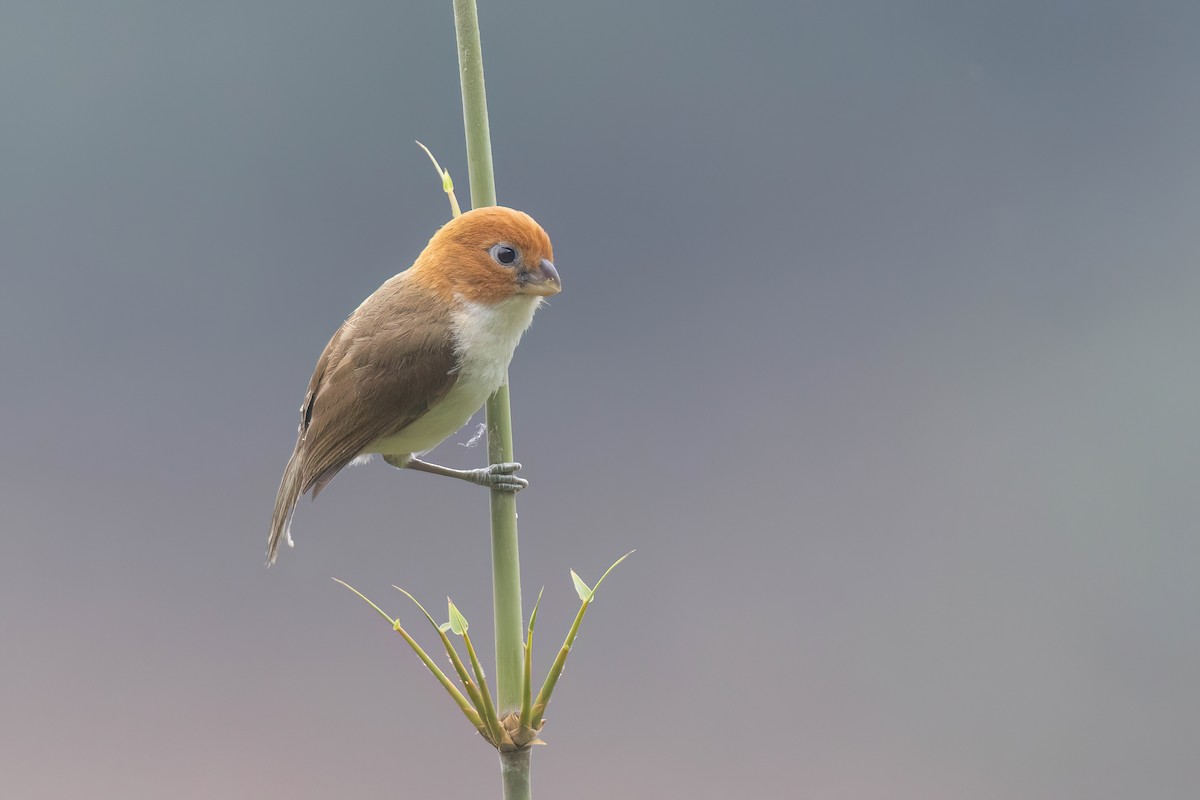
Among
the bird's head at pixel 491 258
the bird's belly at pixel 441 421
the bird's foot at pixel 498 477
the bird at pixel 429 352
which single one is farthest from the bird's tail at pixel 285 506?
the bird's head at pixel 491 258

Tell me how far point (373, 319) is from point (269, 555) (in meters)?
0.53

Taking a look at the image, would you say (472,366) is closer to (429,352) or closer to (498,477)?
(429,352)

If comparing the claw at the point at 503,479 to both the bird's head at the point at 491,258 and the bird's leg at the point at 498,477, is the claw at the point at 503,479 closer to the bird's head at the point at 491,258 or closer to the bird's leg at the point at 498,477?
the bird's leg at the point at 498,477

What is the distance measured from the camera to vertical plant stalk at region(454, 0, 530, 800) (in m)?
1.42

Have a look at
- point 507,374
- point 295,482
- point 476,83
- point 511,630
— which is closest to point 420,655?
point 511,630

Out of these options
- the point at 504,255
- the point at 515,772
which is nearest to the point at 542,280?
the point at 504,255

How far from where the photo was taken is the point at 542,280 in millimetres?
1704

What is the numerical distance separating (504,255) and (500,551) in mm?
540

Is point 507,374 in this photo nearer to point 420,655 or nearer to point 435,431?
point 435,431

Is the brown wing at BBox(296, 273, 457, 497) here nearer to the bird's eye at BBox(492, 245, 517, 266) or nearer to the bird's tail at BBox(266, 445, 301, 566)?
the bird's tail at BBox(266, 445, 301, 566)

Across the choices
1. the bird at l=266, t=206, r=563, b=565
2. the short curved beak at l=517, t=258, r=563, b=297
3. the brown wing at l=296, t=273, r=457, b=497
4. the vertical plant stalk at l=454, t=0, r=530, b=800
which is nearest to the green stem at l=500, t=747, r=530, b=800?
the vertical plant stalk at l=454, t=0, r=530, b=800

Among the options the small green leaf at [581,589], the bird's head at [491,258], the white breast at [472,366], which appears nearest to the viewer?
the small green leaf at [581,589]

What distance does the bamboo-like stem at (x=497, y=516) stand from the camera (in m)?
1.42

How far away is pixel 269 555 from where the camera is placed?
154cm
